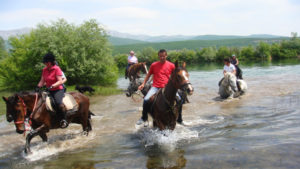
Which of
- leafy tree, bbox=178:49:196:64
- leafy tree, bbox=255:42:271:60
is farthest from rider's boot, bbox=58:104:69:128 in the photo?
leafy tree, bbox=178:49:196:64

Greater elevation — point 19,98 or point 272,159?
point 19,98

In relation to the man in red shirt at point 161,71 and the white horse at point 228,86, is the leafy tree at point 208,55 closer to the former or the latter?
the white horse at point 228,86

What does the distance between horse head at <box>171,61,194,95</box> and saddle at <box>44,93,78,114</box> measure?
11.4ft

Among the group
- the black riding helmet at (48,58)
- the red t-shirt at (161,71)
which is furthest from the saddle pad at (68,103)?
the red t-shirt at (161,71)

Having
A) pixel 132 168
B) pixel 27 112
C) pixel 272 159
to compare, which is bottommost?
pixel 132 168

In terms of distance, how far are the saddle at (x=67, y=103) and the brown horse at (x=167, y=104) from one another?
2536mm

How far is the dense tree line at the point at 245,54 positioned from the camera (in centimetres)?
8019

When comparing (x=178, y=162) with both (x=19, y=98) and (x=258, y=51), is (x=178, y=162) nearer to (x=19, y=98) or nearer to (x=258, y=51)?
(x=19, y=98)

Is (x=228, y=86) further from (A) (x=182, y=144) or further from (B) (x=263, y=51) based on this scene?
(B) (x=263, y=51)

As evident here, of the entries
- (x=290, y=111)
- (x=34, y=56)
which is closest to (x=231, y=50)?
(x=34, y=56)

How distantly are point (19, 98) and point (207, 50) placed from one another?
9240cm

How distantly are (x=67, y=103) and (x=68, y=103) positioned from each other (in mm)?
43

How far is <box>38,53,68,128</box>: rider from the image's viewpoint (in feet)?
22.6

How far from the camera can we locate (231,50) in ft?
308
